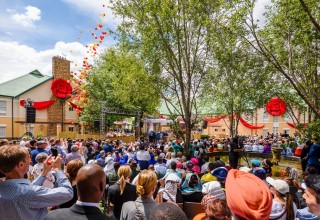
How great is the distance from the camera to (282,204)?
341cm

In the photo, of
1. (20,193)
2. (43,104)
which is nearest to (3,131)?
(43,104)

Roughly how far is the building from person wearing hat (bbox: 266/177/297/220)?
27.0 m

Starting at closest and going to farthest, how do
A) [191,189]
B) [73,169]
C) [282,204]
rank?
[282,204]
[73,169]
[191,189]

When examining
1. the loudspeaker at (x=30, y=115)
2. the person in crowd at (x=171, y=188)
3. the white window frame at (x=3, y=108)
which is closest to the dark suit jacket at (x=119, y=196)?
the person in crowd at (x=171, y=188)

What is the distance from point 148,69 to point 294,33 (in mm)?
7214

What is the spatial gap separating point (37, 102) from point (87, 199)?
30194mm

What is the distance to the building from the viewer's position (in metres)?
27.4

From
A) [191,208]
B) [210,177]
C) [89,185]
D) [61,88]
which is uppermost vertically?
[61,88]

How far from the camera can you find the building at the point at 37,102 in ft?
89.8

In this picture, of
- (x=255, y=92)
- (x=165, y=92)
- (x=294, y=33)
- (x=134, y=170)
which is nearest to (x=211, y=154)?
(x=255, y=92)

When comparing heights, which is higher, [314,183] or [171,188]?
[314,183]

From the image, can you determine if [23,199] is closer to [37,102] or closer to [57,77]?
[37,102]

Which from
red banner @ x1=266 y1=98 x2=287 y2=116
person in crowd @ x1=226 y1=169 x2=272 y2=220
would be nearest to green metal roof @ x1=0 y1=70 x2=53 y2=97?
red banner @ x1=266 y1=98 x2=287 y2=116

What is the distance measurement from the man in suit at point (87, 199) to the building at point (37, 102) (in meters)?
27.1
